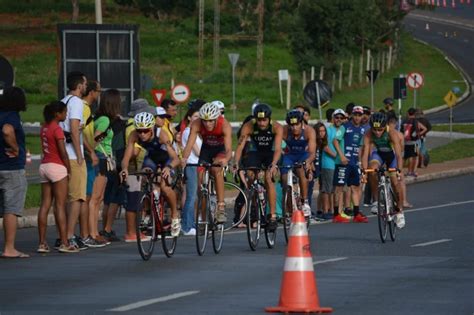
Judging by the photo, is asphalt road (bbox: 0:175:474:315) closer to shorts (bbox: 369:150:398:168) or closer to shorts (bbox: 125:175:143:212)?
shorts (bbox: 125:175:143:212)

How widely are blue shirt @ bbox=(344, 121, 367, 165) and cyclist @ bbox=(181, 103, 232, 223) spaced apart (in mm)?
6796

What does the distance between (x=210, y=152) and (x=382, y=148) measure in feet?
12.8

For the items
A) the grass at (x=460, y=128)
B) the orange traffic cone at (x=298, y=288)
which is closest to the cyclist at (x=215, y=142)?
the orange traffic cone at (x=298, y=288)

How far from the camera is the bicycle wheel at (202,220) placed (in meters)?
19.3

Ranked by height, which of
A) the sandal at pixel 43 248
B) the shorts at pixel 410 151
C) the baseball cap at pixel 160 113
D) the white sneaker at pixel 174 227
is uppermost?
the baseball cap at pixel 160 113

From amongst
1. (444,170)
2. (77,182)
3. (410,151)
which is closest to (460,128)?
(444,170)

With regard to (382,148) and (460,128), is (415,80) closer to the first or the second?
(460,128)

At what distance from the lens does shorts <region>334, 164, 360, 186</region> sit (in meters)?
26.3

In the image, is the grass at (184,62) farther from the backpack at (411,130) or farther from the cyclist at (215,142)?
the cyclist at (215,142)

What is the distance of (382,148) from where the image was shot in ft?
76.9

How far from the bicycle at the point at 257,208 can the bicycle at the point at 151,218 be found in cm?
135

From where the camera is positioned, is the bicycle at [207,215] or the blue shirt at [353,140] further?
the blue shirt at [353,140]

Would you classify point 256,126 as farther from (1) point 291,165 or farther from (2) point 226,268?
(2) point 226,268

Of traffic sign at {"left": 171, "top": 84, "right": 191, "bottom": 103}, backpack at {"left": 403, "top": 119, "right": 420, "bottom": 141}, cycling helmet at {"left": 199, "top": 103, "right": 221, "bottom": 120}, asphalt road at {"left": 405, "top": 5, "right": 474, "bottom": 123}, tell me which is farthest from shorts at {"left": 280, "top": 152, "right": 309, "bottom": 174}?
asphalt road at {"left": 405, "top": 5, "right": 474, "bottom": 123}
